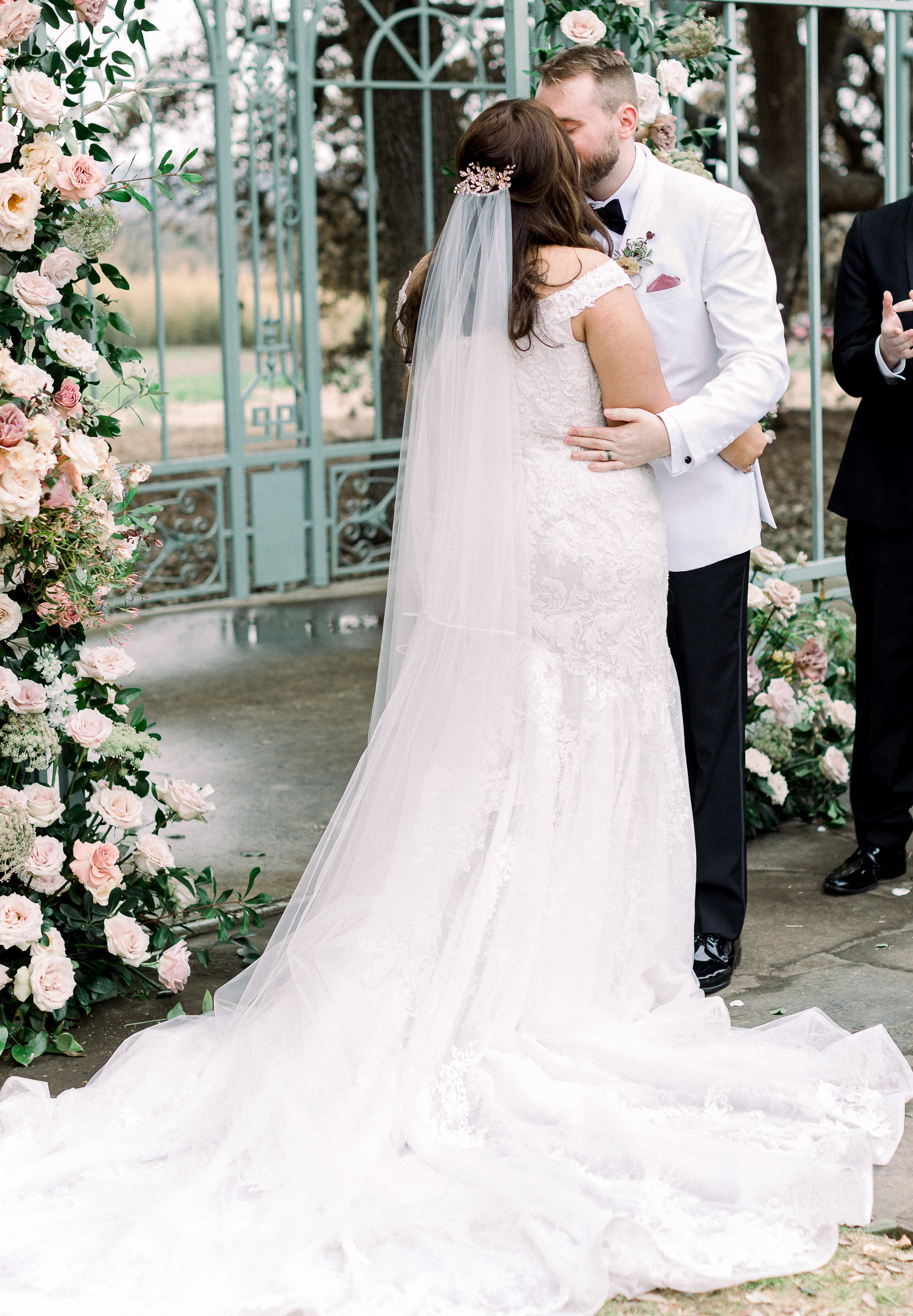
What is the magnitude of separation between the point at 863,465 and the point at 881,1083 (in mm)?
1748

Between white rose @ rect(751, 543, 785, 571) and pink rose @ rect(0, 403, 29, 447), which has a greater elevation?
pink rose @ rect(0, 403, 29, 447)

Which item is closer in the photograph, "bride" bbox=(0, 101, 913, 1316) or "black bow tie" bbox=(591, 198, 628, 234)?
"bride" bbox=(0, 101, 913, 1316)

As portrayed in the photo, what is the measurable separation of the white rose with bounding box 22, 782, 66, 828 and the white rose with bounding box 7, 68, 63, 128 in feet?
4.44

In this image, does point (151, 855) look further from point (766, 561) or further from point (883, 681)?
point (766, 561)

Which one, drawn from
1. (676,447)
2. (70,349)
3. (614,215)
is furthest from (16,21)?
(676,447)

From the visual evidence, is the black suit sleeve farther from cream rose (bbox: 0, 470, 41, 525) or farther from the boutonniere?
cream rose (bbox: 0, 470, 41, 525)

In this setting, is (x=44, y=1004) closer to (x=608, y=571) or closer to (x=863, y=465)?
(x=608, y=571)

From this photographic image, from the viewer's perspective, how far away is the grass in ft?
7.52

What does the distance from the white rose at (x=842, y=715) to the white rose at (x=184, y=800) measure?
2095 millimetres

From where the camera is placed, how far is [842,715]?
4766mm

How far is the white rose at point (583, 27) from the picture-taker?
385 cm

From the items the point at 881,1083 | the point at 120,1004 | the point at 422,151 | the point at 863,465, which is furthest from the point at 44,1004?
the point at 422,151

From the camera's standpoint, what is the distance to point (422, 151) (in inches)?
359

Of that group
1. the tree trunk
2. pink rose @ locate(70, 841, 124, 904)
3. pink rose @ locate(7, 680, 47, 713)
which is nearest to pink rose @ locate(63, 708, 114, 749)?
pink rose @ locate(7, 680, 47, 713)
